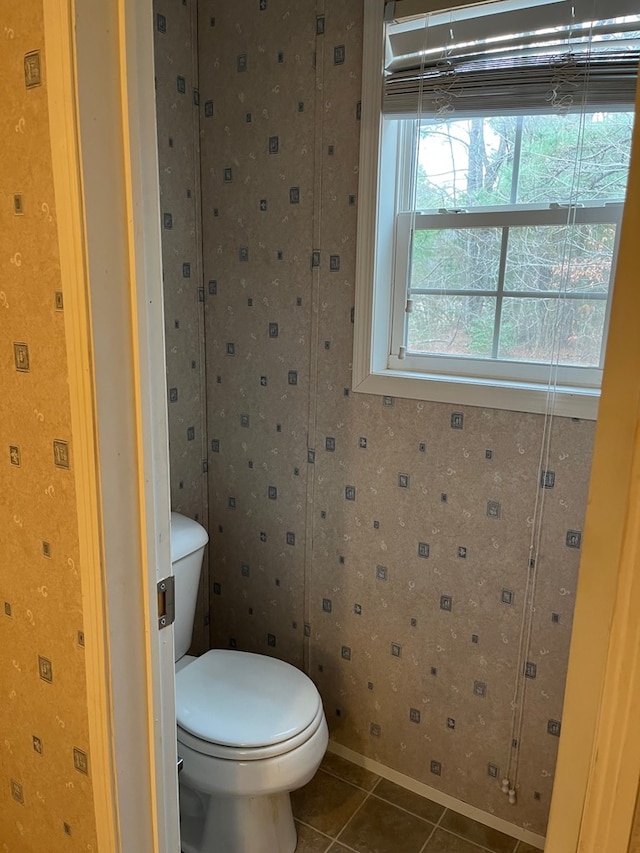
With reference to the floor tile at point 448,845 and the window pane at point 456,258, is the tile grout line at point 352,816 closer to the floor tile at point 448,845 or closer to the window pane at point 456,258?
the floor tile at point 448,845

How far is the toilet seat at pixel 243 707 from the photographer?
58.4 inches

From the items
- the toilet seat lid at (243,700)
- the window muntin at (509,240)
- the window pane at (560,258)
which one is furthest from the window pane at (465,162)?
the toilet seat lid at (243,700)

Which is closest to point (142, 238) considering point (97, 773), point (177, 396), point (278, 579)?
point (97, 773)

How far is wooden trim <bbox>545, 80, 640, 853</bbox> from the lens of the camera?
525mm

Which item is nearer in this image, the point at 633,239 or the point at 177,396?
the point at 633,239

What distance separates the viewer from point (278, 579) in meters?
2.08

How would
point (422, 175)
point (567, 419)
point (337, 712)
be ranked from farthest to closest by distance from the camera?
point (337, 712), point (422, 175), point (567, 419)

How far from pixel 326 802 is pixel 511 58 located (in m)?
2.08

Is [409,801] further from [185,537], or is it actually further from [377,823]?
[185,537]

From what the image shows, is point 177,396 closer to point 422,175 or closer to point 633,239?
point 422,175

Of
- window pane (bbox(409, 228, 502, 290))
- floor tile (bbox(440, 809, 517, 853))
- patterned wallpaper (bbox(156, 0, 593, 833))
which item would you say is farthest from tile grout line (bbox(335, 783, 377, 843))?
window pane (bbox(409, 228, 502, 290))

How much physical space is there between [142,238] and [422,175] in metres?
1.12

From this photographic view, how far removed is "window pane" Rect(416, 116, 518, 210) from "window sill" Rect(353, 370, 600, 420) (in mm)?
474

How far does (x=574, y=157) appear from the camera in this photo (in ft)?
4.97
